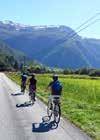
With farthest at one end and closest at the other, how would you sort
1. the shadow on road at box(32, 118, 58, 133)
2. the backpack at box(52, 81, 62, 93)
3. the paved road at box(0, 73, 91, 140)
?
the backpack at box(52, 81, 62, 93), the shadow on road at box(32, 118, 58, 133), the paved road at box(0, 73, 91, 140)

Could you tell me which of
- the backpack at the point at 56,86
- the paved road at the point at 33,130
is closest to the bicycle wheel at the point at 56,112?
the paved road at the point at 33,130

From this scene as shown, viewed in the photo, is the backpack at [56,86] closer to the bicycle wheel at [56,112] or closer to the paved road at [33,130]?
the bicycle wheel at [56,112]

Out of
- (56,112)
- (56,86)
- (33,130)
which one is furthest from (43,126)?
(56,86)

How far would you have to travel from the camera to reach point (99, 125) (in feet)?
70.8

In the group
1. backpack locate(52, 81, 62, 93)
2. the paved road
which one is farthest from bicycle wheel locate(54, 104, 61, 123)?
backpack locate(52, 81, 62, 93)

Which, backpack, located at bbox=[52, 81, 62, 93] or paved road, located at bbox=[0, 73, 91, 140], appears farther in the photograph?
backpack, located at bbox=[52, 81, 62, 93]

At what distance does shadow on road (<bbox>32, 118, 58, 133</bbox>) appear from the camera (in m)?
19.1

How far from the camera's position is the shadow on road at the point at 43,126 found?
754 inches

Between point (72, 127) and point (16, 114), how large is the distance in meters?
5.16

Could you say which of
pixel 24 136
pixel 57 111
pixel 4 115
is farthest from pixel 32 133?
pixel 4 115

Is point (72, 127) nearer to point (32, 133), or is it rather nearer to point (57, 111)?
point (57, 111)

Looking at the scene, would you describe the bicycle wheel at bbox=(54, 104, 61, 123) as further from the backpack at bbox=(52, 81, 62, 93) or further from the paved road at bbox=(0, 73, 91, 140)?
the backpack at bbox=(52, 81, 62, 93)

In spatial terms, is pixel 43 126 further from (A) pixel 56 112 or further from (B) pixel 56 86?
(B) pixel 56 86

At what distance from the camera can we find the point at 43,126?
2050cm
